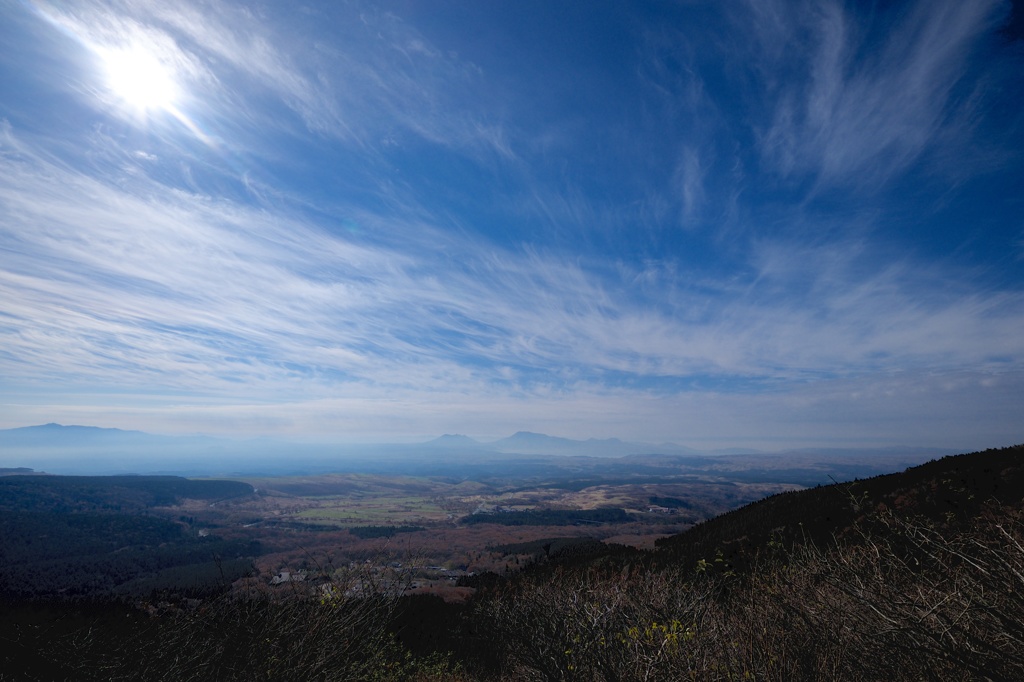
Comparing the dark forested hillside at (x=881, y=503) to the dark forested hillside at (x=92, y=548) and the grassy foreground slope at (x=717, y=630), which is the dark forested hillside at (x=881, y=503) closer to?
the grassy foreground slope at (x=717, y=630)

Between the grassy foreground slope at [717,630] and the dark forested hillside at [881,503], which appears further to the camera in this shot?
the dark forested hillside at [881,503]

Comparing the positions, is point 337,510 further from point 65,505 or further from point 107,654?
point 107,654

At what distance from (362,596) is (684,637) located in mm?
11481

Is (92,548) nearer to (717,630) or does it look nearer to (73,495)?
(73,495)

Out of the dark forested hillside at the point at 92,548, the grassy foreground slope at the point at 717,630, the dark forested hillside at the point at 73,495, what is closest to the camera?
the grassy foreground slope at the point at 717,630

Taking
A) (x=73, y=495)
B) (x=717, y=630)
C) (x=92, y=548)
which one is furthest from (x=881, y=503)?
(x=73, y=495)

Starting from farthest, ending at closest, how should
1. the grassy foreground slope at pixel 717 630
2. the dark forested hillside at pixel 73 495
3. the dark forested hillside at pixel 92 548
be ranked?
the dark forested hillside at pixel 73 495 → the dark forested hillside at pixel 92 548 → the grassy foreground slope at pixel 717 630

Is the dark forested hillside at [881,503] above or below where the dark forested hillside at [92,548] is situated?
above

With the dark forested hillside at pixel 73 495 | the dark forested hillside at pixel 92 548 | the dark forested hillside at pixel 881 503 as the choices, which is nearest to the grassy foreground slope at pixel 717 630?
the dark forested hillside at pixel 881 503

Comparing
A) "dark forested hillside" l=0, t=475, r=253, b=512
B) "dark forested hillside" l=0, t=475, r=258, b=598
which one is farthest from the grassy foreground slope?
"dark forested hillside" l=0, t=475, r=253, b=512

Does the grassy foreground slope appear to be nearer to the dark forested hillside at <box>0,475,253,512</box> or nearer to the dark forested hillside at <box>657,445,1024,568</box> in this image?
the dark forested hillside at <box>657,445,1024,568</box>

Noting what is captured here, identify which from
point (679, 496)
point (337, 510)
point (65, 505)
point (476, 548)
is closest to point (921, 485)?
point (476, 548)

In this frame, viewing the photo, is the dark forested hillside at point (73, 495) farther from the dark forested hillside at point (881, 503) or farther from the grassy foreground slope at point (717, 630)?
the dark forested hillside at point (881, 503)

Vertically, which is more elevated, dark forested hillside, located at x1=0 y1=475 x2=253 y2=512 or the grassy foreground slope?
the grassy foreground slope
